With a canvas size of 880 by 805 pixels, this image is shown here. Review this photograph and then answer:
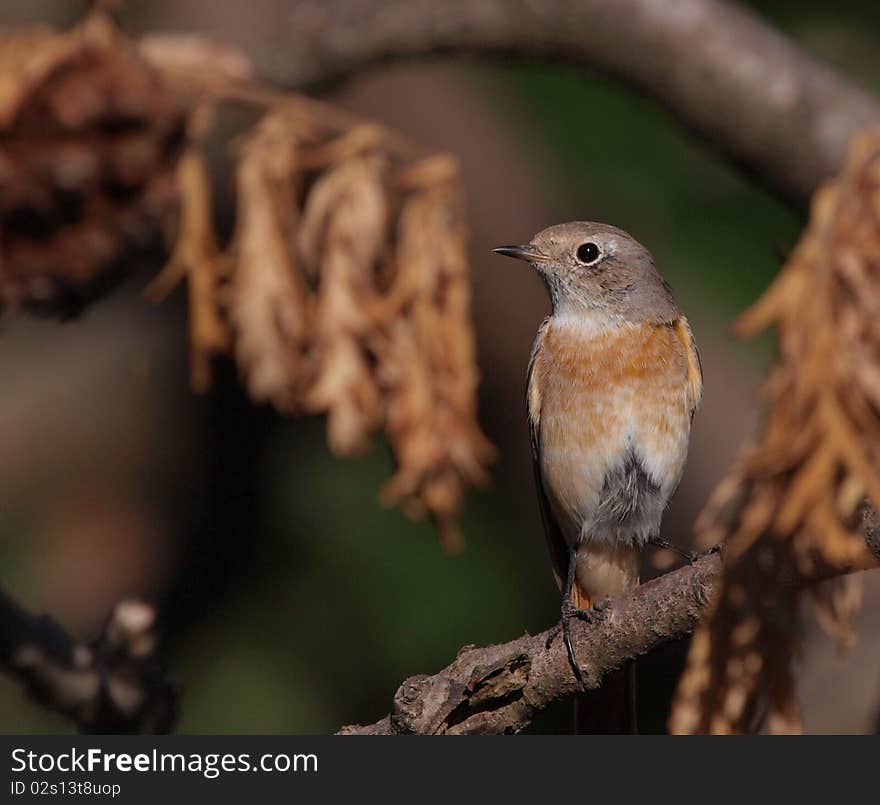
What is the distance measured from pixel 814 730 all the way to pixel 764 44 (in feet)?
7.40

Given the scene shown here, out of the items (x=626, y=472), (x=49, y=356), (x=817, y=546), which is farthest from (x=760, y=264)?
(x=817, y=546)

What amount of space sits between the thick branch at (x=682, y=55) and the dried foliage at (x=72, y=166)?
100 centimetres

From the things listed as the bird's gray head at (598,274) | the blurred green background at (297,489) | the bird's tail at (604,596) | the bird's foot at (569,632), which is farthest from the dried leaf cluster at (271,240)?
the blurred green background at (297,489)

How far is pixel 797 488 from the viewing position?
2.47m

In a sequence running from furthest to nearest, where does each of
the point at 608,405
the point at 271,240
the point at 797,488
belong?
the point at 608,405
the point at 271,240
the point at 797,488

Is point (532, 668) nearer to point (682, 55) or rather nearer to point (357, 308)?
point (357, 308)

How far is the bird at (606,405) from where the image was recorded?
3926mm

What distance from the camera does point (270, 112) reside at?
11.5 ft

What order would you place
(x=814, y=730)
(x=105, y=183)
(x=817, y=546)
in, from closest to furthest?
1. (x=817, y=546)
2. (x=105, y=183)
3. (x=814, y=730)

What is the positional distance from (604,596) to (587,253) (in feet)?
3.34

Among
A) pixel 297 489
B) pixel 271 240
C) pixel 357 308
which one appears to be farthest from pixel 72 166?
pixel 297 489

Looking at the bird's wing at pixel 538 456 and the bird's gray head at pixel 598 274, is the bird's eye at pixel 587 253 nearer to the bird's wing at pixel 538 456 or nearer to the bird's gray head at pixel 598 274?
the bird's gray head at pixel 598 274

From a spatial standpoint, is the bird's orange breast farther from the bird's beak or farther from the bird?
the bird's beak

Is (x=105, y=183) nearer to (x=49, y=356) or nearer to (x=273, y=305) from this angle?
(x=273, y=305)
